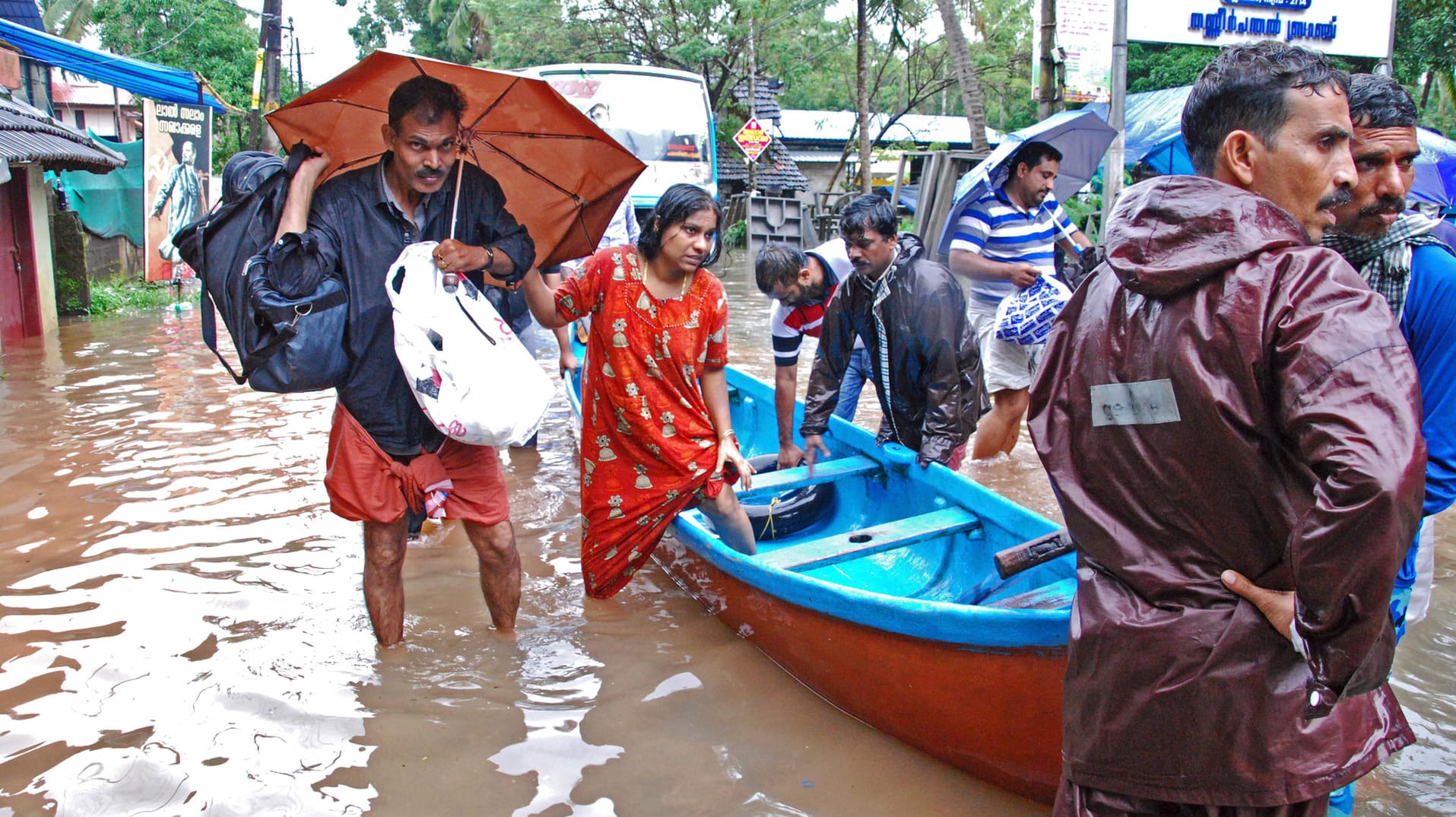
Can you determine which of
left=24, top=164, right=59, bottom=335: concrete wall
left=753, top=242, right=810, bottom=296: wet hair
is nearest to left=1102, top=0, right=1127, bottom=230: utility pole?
left=753, top=242, right=810, bottom=296: wet hair

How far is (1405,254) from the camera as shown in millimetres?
1907

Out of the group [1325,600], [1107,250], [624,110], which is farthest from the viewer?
[624,110]

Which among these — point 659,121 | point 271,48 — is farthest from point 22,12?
point 659,121

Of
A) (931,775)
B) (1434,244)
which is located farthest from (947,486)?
(1434,244)

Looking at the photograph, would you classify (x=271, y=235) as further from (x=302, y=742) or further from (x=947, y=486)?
(x=947, y=486)

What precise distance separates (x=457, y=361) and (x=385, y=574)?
2.83ft

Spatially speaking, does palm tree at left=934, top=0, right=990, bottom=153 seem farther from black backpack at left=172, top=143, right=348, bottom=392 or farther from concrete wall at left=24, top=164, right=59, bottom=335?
black backpack at left=172, top=143, right=348, bottom=392

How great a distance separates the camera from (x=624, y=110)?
13820mm

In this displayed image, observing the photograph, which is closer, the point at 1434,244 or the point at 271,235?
the point at 1434,244

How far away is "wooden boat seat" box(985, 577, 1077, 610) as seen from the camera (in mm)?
2803

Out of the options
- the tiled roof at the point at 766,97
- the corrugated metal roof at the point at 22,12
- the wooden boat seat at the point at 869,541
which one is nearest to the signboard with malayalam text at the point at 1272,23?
the wooden boat seat at the point at 869,541

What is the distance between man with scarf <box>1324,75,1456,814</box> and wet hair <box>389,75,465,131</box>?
2.35 m

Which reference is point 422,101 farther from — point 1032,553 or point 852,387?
point 852,387

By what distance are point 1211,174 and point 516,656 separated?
2952mm
